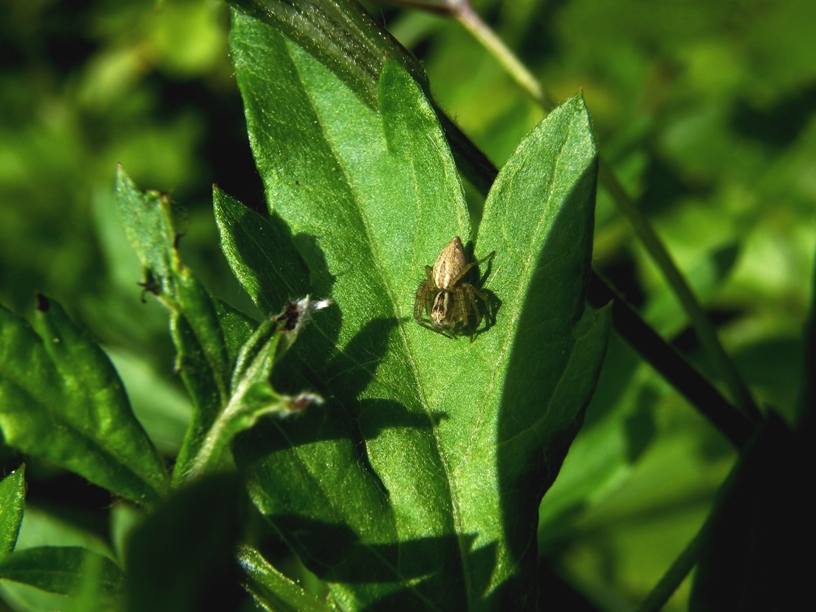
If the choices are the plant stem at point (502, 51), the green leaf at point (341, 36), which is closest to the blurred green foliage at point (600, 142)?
the plant stem at point (502, 51)

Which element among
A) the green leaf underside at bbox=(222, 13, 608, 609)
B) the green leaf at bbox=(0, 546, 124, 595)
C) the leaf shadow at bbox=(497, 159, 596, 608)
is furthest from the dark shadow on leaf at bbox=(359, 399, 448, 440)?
the green leaf at bbox=(0, 546, 124, 595)

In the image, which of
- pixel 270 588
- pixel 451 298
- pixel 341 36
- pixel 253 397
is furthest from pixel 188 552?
pixel 341 36

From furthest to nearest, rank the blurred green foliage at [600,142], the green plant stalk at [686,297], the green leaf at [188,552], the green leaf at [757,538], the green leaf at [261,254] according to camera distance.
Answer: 1. the blurred green foliage at [600,142]
2. the green plant stalk at [686,297]
3. the green leaf at [261,254]
4. the green leaf at [757,538]
5. the green leaf at [188,552]

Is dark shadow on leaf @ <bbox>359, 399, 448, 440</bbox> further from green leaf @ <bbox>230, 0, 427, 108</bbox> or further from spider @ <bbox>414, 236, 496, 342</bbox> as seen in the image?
green leaf @ <bbox>230, 0, 427, 108</bbox>

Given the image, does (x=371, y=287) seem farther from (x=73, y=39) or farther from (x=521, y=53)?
→ (x=73, y=39)

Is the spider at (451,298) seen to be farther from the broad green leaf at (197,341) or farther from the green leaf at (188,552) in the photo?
the green leaf at (188,552)
